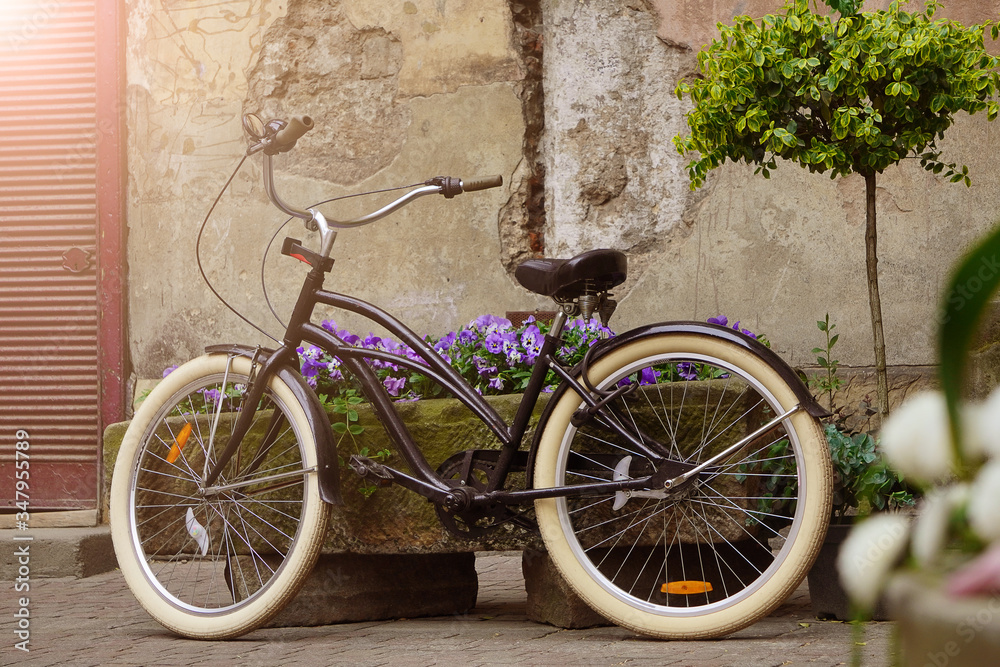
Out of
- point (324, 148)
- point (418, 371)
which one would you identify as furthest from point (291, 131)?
point (324, 148)

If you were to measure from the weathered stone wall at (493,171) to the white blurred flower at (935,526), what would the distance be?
14.9ft

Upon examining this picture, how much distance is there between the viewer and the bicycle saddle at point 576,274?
8.51 ft

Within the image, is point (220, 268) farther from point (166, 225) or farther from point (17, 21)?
point (17, 21)

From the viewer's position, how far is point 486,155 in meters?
5.31

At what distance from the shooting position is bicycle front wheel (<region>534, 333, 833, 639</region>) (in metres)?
2.50

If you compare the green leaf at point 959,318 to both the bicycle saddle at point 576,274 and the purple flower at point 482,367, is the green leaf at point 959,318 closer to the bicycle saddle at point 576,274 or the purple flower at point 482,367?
the bicycle saddle at point 576,274

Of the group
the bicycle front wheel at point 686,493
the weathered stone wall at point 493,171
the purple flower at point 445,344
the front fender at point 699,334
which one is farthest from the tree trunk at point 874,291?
the purple flower at point 445,344

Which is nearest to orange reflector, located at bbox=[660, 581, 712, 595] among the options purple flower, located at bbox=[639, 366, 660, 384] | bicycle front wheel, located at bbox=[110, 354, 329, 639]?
purple flower, located at bbox=[639, 366, 660, 384]

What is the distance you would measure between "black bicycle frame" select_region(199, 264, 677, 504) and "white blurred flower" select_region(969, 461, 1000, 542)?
88.4 inches

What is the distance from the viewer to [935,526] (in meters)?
0.35

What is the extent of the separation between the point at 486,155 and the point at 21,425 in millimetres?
3044

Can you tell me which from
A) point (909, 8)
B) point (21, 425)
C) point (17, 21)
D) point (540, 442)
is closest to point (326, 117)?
point (17, 21)

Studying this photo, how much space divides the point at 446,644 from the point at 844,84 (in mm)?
2022

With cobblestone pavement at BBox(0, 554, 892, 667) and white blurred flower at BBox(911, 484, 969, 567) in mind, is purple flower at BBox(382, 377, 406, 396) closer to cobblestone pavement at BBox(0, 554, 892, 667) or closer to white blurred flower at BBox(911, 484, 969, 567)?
cobblestone pavement at BBox(0, 554, 892, 667)
